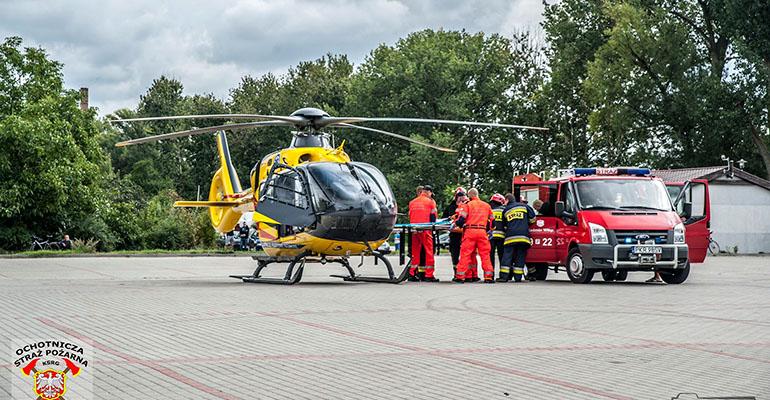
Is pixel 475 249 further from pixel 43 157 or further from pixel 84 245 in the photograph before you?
pixel 43 157

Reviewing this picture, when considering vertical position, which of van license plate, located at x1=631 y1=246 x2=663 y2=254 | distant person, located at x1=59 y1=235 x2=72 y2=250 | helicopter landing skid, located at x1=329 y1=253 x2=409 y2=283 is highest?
van license plate, located at x1=631 y1=246 x2=663 y2=254

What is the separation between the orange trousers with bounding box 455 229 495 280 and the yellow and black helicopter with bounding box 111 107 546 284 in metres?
1.34

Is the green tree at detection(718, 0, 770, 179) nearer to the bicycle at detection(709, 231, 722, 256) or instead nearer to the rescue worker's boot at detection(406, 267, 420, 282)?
the bicycle at detection(709, 231, 722, 256)

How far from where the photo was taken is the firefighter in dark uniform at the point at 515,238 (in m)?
21.1

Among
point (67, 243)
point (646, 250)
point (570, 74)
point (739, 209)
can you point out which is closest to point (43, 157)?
point (67, 243)

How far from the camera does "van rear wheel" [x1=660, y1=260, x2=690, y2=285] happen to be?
21.3 metres

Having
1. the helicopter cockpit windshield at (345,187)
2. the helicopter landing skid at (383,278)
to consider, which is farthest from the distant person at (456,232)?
the helicopter cockpit windshield at (345,187)

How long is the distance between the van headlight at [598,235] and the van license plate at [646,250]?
0.54 metres

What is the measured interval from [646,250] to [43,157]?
30.2m

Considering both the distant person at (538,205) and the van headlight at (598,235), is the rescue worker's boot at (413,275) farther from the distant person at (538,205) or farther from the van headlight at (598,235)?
the van headlight at (598,235)

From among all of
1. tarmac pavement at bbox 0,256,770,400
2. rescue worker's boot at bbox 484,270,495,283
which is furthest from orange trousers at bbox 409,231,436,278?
tarmac pavement at bbox 0,256,770,400

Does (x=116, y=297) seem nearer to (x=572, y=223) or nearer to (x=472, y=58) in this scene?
(x=572, y=223)

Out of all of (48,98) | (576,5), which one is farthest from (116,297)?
(576,5)

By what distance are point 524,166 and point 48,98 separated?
3469 cm
